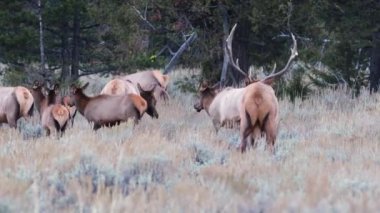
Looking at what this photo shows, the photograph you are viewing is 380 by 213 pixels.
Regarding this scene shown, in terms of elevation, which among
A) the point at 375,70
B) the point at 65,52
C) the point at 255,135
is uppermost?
the point at 255,135

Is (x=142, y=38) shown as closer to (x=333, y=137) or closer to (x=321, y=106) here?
(x=321, y=106)

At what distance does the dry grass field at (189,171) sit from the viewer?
23.2 feet

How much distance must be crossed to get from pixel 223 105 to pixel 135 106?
1485mm

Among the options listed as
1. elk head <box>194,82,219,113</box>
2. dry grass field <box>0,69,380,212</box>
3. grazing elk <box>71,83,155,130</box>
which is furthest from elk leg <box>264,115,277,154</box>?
elk head <box>194,82,219,113</box>

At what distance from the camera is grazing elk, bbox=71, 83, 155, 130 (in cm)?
1335

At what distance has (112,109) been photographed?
44.1 feet

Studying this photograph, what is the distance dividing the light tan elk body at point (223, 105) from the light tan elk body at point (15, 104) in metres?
3.03

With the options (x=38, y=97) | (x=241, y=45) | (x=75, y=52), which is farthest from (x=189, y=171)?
(x=75, y=52)

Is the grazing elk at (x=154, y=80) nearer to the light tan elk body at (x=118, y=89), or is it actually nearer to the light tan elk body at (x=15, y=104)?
the light tan elk body at (x=118, y=89)

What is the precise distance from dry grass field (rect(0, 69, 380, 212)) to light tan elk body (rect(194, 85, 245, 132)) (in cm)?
23

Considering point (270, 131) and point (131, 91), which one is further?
point (131, 91)

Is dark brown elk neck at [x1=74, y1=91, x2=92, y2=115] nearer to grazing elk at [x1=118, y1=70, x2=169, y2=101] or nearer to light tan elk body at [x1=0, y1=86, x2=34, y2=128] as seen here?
light tan elk body at [x1=0, y1=86, x2=34, y2=128]

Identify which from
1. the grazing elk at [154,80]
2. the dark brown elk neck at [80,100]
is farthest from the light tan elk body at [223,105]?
the grazing elk at [154,80]

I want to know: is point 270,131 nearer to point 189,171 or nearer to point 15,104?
point 189,171
